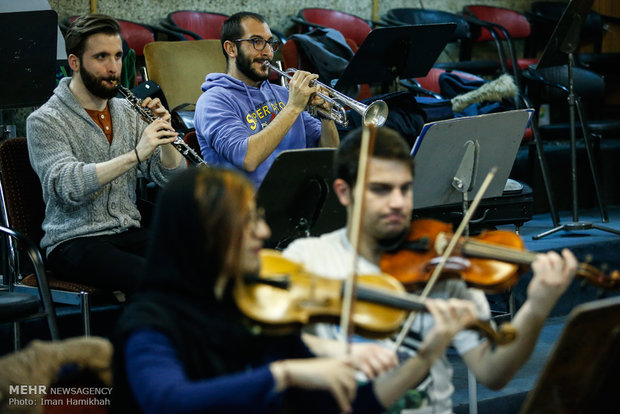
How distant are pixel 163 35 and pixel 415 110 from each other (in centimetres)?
211

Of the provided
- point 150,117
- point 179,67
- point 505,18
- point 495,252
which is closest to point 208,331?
point 495,252

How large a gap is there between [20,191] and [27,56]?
1.81ft

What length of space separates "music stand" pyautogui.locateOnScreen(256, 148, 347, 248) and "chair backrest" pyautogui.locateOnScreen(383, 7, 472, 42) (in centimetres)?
352

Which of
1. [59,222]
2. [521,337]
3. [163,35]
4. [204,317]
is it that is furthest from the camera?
[163,35]

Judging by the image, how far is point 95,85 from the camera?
2955mm

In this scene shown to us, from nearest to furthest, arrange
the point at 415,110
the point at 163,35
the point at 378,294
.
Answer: the point at 378,294, the point at 415,110, the point at 163,35

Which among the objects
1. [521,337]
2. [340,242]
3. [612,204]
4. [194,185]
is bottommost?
[612,204]

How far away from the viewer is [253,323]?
1.35 metres

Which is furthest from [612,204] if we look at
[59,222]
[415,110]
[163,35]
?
[59,222]

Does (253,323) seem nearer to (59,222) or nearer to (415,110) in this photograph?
(59,222)

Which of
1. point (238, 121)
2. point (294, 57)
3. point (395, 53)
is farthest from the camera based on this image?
point (294, 57)

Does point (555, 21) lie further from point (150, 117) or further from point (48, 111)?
point (48, 111)

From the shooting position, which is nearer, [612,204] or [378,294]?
[378,294]

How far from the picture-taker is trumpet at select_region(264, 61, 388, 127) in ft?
10.9
